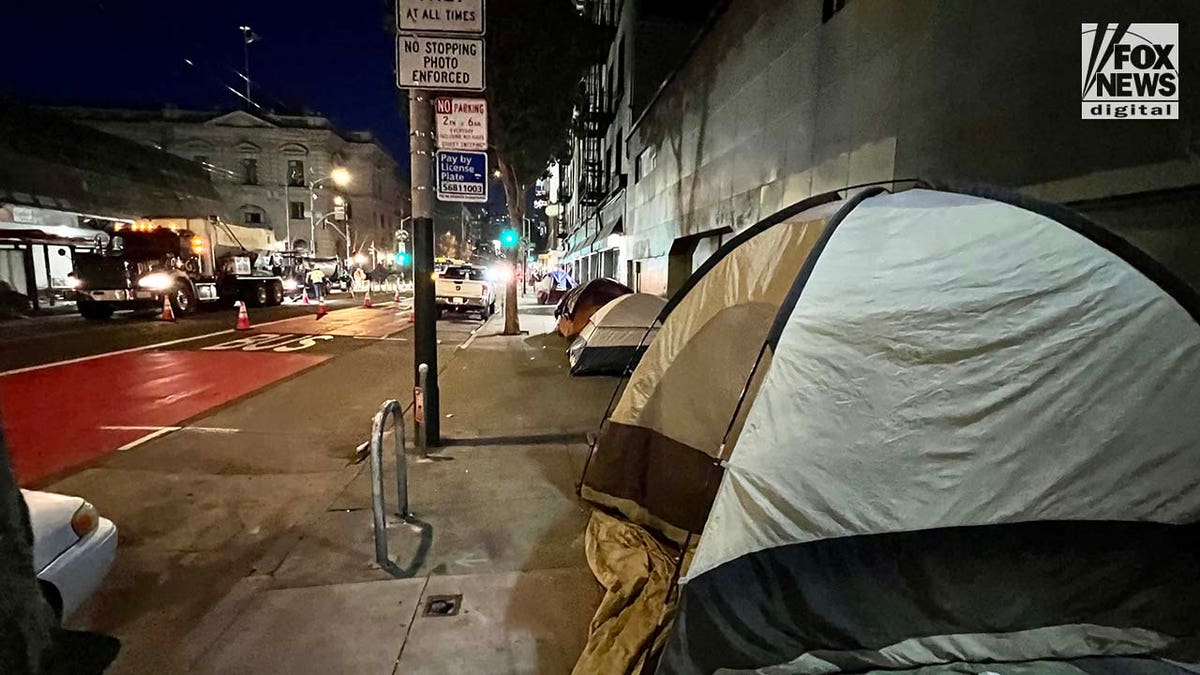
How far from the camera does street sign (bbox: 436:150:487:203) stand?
6066 mm

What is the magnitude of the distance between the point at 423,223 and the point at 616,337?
15.6 ft

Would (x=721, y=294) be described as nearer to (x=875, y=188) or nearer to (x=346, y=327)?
(x=875, y=188)

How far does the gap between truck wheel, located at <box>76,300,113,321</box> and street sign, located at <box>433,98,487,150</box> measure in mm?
18092

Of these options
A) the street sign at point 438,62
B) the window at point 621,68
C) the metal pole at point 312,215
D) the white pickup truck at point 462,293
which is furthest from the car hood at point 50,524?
the metal pole at point 312,215

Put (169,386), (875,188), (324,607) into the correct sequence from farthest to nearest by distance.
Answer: (169,386), (324,607), (875,188)

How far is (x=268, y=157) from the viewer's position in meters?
53.6

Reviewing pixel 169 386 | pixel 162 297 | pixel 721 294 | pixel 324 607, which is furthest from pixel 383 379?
pixel 162 297

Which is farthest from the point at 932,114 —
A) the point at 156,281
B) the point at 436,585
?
the point at 156,281

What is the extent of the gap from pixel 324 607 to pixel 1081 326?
13.3 ft

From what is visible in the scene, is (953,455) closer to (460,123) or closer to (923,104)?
(923,104)

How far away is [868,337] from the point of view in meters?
2.59

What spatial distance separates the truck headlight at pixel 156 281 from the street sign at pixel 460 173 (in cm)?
1755

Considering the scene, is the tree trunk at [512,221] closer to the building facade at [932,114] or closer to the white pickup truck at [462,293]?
the white pickup truck at [462,293]

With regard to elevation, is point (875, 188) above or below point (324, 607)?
above
